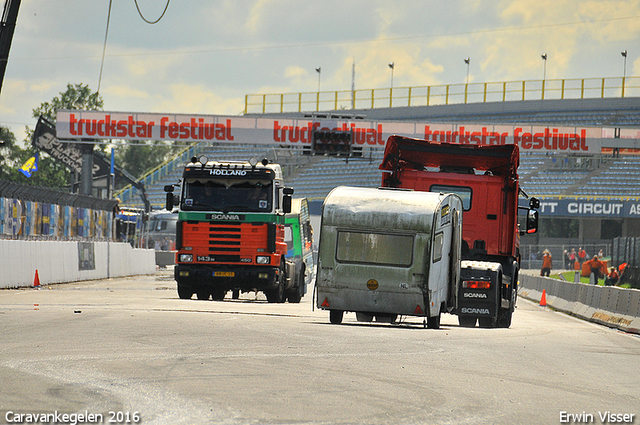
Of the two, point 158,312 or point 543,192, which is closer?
point 158,312

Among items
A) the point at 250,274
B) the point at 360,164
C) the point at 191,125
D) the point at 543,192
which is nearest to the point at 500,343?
the point at 250,274

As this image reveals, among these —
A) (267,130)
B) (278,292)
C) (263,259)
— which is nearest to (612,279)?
(278,292)

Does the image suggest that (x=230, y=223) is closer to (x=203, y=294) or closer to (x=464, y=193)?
(x=203, y=294)

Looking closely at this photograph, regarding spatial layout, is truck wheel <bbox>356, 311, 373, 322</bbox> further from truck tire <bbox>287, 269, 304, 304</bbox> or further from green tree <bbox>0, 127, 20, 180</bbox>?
green tree <bbox>0, 127, 20, 180</bbox>

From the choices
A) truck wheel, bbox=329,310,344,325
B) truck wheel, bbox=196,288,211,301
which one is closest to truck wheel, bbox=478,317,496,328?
truck wheel, bbox=329,310,344,325

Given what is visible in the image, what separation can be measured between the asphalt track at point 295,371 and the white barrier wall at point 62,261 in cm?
859

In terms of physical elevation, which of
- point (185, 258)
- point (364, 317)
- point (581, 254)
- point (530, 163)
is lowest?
point (364, 317)

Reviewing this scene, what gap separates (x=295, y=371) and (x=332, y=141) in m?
40.7

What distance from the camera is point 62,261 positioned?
29.4 m

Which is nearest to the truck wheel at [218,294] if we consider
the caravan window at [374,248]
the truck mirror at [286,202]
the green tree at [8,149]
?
the truck mirror at [286,202]

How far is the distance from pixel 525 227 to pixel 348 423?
14687 mm

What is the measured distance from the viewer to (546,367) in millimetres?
11125

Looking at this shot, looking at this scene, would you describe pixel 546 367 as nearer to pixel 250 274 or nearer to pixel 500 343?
pixel 500 343

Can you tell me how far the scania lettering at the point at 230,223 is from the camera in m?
21.4
